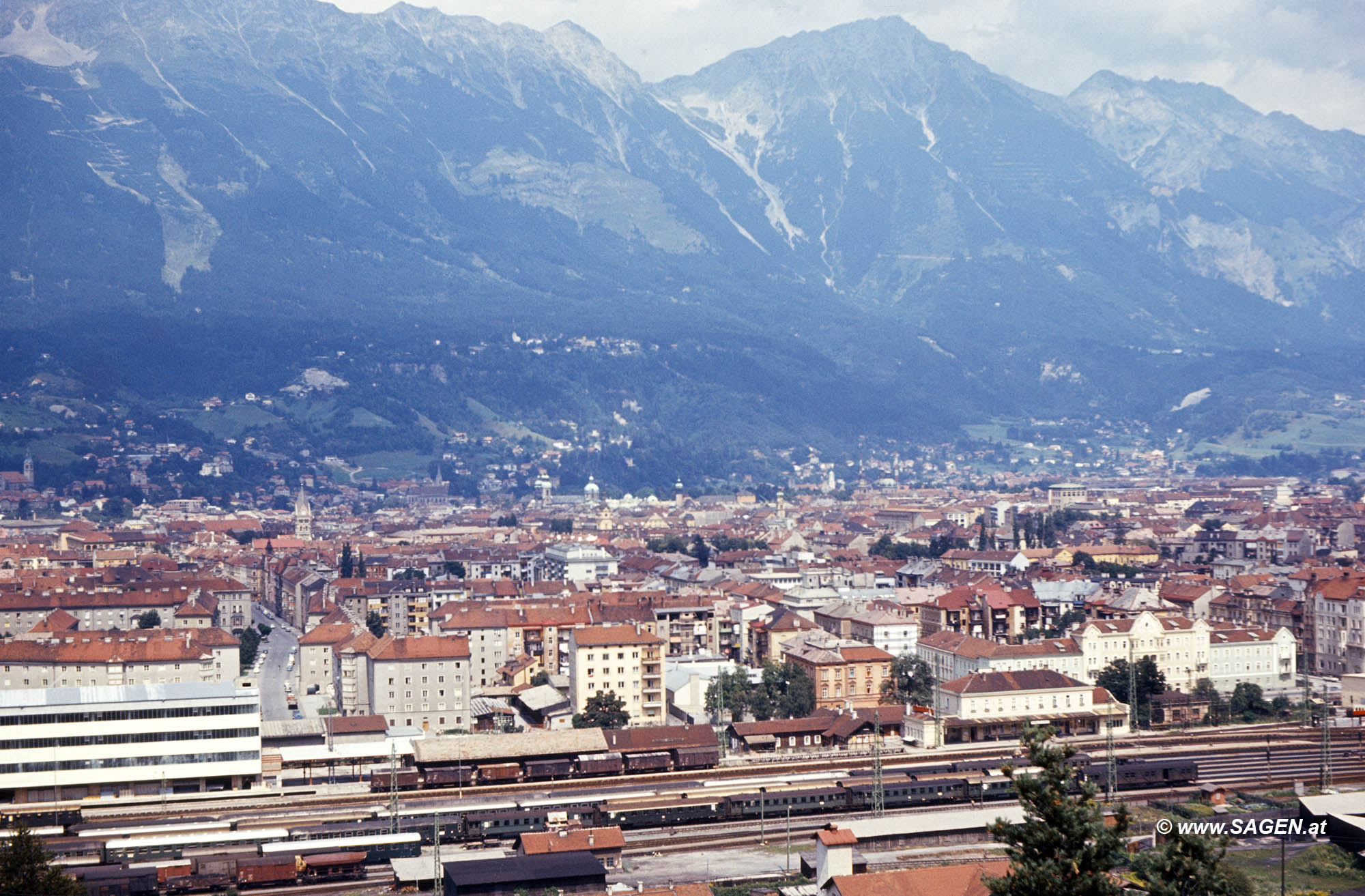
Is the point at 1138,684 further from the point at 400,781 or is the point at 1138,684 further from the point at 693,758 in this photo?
the point at 400,781

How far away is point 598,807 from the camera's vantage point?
46719mm

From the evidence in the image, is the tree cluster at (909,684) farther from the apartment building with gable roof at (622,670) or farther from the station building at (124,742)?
the station building at (124,742)

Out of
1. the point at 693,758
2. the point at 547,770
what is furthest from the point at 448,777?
the point at 693,758

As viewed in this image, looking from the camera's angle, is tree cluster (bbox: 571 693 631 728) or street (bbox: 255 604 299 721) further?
street (bbox: 255 604 299 721)

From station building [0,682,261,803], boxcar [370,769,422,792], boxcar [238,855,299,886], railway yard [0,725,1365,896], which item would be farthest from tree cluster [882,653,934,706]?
boxcar [238,855,299,886]

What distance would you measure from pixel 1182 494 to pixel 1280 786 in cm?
15626

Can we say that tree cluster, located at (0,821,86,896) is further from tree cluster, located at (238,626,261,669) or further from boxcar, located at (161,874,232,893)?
tree cluster, located at (238,626,261,669)

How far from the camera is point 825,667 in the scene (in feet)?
224

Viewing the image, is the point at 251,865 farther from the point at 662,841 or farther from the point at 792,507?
the point at 792,507

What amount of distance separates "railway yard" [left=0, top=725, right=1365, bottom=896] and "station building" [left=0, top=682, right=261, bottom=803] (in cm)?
101

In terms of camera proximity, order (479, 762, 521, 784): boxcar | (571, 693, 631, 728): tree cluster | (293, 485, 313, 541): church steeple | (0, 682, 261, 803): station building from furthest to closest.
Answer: (293, 485, 313, 541): church steeple < (571, 693, 631, 728): tree cluster < (479, 762, 521, 784): boxcar < (0, 682, 261, 803): station building

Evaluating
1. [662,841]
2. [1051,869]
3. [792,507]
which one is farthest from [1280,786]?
[792,507]

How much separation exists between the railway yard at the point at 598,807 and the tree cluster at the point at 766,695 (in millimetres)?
7645

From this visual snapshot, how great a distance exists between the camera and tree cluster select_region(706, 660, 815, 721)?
212ft
